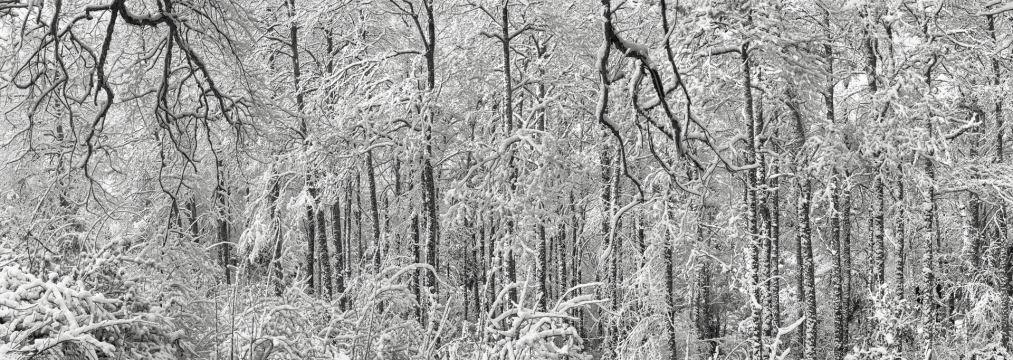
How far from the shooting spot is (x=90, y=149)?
14.0ft

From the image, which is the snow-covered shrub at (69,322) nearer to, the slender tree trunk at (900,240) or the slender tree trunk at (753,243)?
the slender tree trunk at (753,243)

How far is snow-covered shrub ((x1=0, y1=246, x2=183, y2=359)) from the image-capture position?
4.11 m

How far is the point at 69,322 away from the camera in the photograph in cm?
422

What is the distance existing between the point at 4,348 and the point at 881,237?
1519cm

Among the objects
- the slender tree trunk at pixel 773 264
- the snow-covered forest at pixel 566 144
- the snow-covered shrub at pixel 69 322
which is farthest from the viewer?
the slender tree trunk at pixel 773 264

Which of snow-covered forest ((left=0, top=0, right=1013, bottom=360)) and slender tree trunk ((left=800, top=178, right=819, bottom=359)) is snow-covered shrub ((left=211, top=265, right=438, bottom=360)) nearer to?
snow-covered forest ((left=0, top=0, right=1013, bottom=360))

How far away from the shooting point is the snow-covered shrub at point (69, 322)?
4.11 metres

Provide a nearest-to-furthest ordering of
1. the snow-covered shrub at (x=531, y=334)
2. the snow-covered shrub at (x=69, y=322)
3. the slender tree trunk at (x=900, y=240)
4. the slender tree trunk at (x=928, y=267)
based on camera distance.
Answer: the snow-covered shrub at (x=69, y=322), the snow-covered shrub at (x=531, y=334), the slender tree trunk at (x=928, y=267), the slender tree trunk at (x=900, y=240)

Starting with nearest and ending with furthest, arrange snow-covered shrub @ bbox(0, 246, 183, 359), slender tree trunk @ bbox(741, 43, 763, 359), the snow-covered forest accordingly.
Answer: snow-covered shrub @ bbox(0, 246, 183, 359)
the snow-covered forest
slender tree trunk @ bbox(741, 43, 763, 359)

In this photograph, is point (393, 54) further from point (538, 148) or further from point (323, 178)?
point (538, 148)

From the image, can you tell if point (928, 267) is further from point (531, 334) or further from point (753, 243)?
point (531, 334)

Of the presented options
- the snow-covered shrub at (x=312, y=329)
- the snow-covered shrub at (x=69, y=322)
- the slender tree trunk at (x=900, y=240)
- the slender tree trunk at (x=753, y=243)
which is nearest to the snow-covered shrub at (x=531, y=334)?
the snow-covered shrub at (x=312, y=329)

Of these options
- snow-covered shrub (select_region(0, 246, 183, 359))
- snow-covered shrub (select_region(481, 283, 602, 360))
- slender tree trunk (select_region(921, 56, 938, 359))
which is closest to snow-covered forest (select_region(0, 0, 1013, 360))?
slender tree trunk (select_region(921, 56, 938, 359))

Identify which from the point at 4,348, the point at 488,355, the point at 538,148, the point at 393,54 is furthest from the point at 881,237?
the point at 4,348
